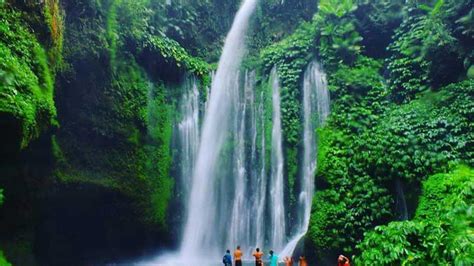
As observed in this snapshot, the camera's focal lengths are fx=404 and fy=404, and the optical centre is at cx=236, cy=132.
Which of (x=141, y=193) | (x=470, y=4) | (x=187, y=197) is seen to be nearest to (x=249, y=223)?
(x=187, y=197)

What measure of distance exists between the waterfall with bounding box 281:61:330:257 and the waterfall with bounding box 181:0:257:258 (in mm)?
2677

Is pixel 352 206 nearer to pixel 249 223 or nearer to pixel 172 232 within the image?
pixel 249 223

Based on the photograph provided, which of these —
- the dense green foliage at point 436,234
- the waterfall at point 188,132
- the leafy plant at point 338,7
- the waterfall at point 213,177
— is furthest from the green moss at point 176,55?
the dense green foliage at point 436,234

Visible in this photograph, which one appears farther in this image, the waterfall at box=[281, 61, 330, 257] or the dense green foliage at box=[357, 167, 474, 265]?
the waterfall at box=[281, 61, 330, 257]

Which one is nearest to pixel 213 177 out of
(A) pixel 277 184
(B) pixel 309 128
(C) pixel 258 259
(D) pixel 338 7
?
(A) pixel 277 184

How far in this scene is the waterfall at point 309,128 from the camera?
517 inches

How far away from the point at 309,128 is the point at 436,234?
755 cm

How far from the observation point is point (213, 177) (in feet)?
49.0

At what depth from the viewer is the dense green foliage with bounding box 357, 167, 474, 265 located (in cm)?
649

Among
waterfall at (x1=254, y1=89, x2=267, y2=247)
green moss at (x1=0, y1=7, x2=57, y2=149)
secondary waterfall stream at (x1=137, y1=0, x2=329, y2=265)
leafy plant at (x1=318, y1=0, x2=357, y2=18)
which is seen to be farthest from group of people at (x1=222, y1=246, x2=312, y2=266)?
leafy plant at (x1=318, y1=0, x2=357, y2=18)

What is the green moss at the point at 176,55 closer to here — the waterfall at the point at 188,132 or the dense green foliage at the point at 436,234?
the waterfall at the point at 188,132

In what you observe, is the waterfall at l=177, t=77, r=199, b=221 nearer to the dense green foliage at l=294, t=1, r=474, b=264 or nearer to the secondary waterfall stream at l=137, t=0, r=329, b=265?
the secondary waterfall stream at l=137, t=0, r=329, b=265

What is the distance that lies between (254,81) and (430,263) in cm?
1094

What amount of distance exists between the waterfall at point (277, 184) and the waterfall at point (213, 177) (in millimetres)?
1670
